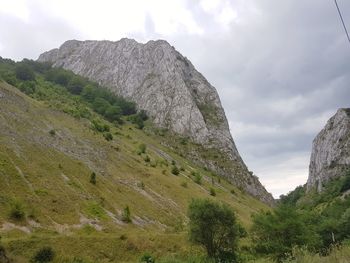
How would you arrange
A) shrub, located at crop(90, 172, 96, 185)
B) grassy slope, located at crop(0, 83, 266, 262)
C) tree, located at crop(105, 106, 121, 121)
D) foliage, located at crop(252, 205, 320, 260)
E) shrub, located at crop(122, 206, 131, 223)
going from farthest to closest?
tree, located at crop(105, 106, 121, 121)
shrub, located at crop(90, 172, 96, 185)
foliage, located at crop(252, 205, 320, 260)
shrub, located at crop(122, 206, 131, 223)
grassy slope, located at crop(0, 83, 266, 262)

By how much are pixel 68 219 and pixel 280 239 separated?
2707cm

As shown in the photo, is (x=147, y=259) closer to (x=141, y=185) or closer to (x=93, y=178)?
(x=93, y=178)

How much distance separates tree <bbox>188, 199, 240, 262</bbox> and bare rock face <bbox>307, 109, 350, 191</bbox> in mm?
143785

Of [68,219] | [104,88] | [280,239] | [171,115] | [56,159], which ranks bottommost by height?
[68,219]

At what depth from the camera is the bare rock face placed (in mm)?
174000

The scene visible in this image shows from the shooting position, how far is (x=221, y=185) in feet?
322

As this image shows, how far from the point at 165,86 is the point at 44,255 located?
121 m

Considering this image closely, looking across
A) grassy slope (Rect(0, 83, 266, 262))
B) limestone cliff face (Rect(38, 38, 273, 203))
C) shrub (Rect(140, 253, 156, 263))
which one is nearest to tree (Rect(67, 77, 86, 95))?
limestone cliff face (Rect(38, 38, 273, 203))

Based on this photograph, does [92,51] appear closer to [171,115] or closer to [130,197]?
[171,115]

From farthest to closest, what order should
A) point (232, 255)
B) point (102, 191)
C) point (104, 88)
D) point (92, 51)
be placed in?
point (92, 51) < point (104, 88) < point (102, 191) < point (232, 255)

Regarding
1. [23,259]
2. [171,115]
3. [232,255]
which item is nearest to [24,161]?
[23,259]

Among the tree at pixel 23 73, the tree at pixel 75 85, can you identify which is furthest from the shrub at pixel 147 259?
the tree at pixel 75 85

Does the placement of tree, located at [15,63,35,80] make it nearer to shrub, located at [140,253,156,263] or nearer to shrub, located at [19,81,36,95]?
shrub, located at [19,81,36,95]

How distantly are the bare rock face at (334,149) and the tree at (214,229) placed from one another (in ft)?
472
